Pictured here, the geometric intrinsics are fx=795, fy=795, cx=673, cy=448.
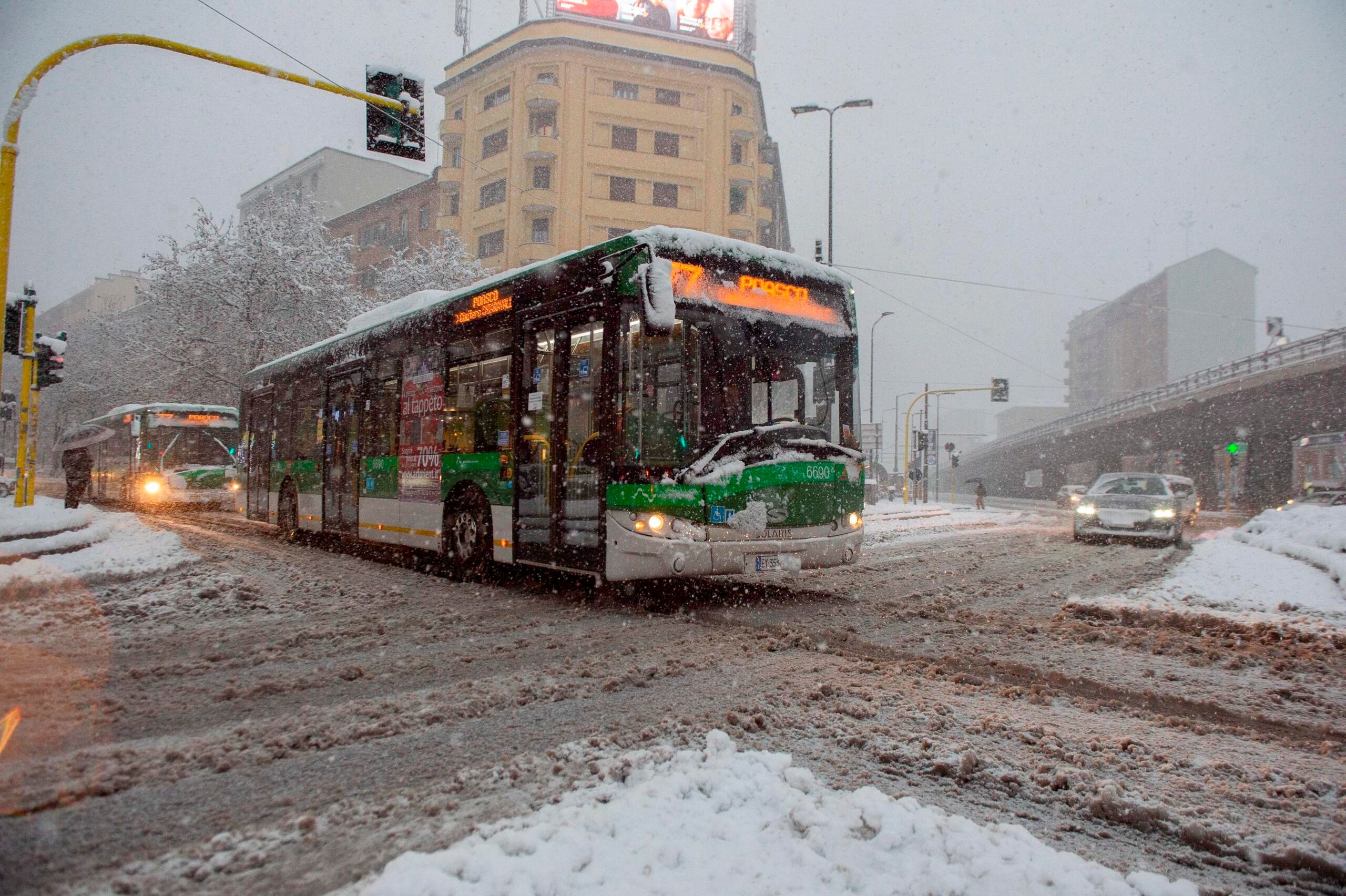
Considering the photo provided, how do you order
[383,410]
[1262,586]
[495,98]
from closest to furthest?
[1262,586]
[383,410]
[495,98]

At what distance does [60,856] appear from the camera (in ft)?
8.17

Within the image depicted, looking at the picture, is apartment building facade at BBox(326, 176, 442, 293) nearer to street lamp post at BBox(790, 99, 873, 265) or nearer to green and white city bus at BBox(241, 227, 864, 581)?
street lamp post at BBox(790, 99, 873, 265)

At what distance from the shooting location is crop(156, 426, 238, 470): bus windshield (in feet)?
74.5

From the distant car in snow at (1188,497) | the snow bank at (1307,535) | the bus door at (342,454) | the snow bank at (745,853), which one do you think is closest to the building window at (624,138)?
the distant car in snow at (1188,497)

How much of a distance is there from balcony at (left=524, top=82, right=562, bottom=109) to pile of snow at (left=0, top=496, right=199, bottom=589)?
33.8 metres

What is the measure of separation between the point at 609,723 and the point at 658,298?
3.71 meters

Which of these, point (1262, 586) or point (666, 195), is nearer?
point (1262, 586)

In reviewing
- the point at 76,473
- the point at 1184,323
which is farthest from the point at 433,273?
the point at 1184,323

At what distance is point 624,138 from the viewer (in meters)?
42.3

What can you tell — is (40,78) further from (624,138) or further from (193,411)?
(624,138)

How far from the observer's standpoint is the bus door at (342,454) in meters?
11.5

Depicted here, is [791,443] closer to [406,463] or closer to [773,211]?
[406,463]

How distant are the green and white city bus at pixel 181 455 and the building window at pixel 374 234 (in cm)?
3187

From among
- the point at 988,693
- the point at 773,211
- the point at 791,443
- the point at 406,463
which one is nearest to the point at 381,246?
the point at 773,211
